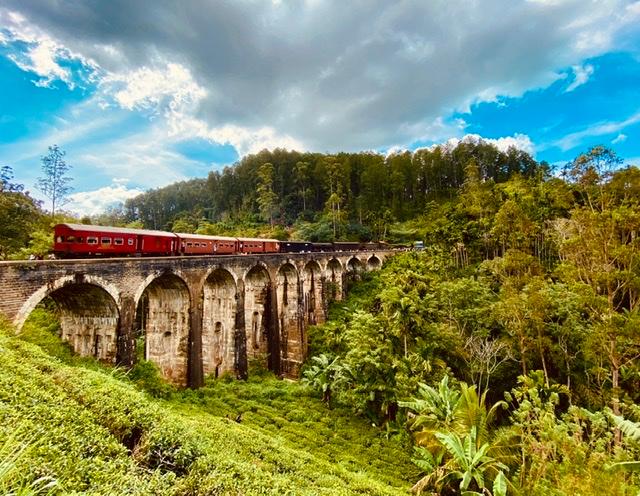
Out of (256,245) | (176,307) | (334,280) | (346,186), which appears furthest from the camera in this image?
(346,186)

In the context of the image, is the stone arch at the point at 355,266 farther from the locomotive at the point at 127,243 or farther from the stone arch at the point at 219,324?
the stone arch at the point at 219,324

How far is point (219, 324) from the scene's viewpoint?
20.1 m

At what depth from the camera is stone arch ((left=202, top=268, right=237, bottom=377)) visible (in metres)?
19.8

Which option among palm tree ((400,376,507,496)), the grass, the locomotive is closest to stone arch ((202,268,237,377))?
the locomotive

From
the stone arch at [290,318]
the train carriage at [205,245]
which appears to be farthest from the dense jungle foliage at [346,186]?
the train carriage at [205,245]

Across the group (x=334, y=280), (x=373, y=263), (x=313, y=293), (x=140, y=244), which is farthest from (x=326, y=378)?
(x=373, y=263)

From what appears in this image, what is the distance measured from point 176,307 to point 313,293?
1750 cm

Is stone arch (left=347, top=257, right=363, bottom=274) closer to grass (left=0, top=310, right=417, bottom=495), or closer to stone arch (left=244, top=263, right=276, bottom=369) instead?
stone arch (left=244, top=263, right=276, bottom=369)

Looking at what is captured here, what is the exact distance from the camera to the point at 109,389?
6.95 metres

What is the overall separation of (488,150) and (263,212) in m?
52.1

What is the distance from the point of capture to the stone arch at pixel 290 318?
2727 centimetres

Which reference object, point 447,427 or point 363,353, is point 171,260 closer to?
point 363,353

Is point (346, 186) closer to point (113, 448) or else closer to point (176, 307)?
point (176, 307)

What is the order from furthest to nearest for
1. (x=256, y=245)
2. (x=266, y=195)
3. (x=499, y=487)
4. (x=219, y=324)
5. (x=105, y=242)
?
(x=266, y=195) < (x=256, y=245) < (x=219, y=324) < (x=105, y=242) < (x=499, y=487)
